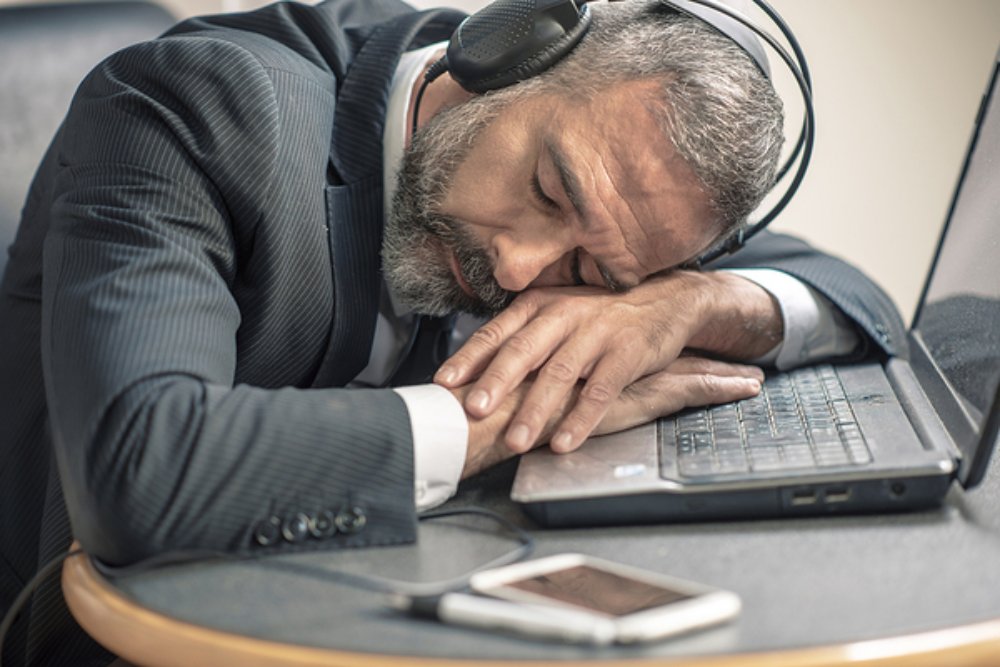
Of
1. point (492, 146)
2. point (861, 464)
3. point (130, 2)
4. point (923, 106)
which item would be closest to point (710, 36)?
point (492, 146)

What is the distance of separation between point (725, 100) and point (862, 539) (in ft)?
1.80

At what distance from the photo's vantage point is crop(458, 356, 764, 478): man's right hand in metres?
0.93

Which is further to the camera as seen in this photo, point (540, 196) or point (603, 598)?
point (540, 196)

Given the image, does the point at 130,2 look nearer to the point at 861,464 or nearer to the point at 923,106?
the point at 861,464

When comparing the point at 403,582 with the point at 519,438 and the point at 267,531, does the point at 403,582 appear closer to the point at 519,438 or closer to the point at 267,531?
the point at 267,531

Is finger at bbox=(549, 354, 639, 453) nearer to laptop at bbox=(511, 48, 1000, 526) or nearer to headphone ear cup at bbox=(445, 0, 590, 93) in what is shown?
laptop at bbox=(511, 48, 1000, 526)

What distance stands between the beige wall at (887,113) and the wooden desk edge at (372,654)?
5.19 ft

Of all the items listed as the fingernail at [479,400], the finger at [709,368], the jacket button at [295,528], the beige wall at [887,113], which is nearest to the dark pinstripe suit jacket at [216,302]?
the jacket button at [295,528]

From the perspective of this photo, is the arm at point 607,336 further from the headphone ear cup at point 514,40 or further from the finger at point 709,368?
the headphone ear cup at point 514,40

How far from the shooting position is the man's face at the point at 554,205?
44.1 inches

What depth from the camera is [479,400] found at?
3.08ft

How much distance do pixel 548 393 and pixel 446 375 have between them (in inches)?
3.9

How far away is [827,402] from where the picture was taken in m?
1.04

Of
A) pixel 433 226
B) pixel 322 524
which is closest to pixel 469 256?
pixel 433 226
